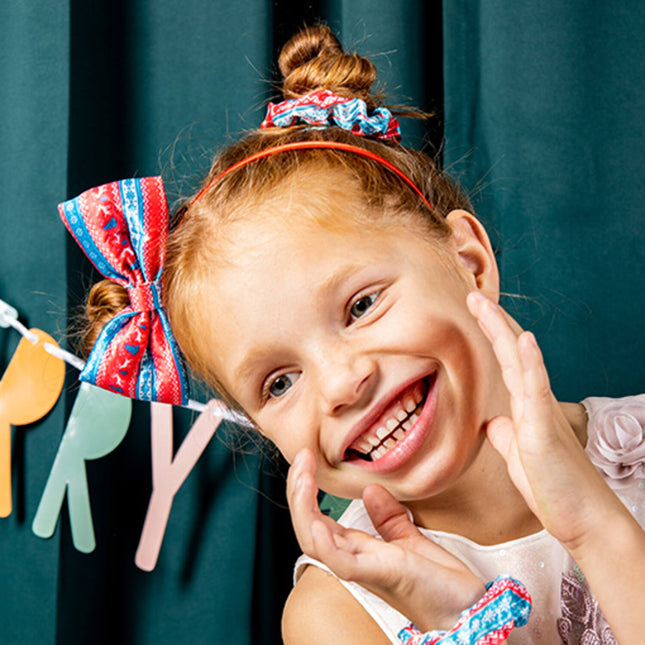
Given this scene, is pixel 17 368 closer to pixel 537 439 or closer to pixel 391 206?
pixel 391 206

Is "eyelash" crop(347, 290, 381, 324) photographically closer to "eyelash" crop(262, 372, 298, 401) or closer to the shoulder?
"eyelash" crop(262, 372, 298, 401)

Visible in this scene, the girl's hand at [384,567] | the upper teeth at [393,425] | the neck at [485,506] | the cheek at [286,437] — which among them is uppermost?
the upper teeth at [393,425]

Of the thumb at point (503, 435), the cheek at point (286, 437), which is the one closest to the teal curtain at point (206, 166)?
the cheek at point (286, 437)

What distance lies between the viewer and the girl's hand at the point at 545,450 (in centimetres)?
67

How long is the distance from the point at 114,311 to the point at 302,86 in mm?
393

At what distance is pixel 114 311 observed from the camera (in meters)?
1.09

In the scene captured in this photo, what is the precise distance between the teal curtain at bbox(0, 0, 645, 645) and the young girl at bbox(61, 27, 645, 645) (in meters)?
0.26

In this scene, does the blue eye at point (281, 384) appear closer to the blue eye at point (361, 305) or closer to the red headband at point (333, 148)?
the blue eye at point (361, 305)

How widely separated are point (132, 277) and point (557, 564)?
2.09 ft

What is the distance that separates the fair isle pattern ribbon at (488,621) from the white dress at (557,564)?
205 mm

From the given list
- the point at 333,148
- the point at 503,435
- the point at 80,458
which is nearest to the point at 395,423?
the point at 503,435

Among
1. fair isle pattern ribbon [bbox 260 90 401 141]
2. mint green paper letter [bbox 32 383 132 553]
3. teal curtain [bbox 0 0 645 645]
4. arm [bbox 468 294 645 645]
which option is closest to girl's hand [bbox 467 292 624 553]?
arm [bbox 468 294 645 645]

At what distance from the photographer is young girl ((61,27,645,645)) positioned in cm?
71

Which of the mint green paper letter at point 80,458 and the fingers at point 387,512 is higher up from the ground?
the fingers at point 387,512
